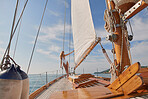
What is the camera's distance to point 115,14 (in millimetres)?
2742

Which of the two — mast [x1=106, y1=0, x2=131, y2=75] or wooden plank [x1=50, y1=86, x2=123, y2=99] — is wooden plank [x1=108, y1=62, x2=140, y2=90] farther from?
mast [x1=106, y1=0, x2=131, y2=75]

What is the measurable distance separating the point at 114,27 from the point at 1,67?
104 inches

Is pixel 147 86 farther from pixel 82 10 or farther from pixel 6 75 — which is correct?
pixel 82 10

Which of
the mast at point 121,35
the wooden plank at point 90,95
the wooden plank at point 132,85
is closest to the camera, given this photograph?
the wooden plank at point 132,85

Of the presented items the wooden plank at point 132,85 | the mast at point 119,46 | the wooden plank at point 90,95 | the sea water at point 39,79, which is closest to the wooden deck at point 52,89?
the sea water at point 39,79

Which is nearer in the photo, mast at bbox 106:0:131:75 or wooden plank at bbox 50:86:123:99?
wooden plank at bbox 50:86:123:99

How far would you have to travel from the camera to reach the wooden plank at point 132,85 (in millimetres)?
1314

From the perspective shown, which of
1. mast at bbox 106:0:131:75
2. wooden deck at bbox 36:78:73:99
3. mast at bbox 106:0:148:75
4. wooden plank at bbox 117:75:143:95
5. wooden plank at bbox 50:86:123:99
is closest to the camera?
wooden plank at bbox 117:75:143:95

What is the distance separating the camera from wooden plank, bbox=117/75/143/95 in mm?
1314

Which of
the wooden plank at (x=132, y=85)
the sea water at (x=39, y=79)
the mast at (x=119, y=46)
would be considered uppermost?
the mast at (x=119, y=46)

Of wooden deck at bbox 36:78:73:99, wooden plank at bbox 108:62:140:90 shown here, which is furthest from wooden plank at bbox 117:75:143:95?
wooden deck at bbox 36:78:73:99

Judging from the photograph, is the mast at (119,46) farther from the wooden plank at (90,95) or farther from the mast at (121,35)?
the wooden plank at (90,95)

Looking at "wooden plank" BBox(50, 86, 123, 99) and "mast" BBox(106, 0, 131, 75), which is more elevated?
"mast" BBox(106, 0, 131, 75)

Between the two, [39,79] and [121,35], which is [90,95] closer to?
[121,35]
